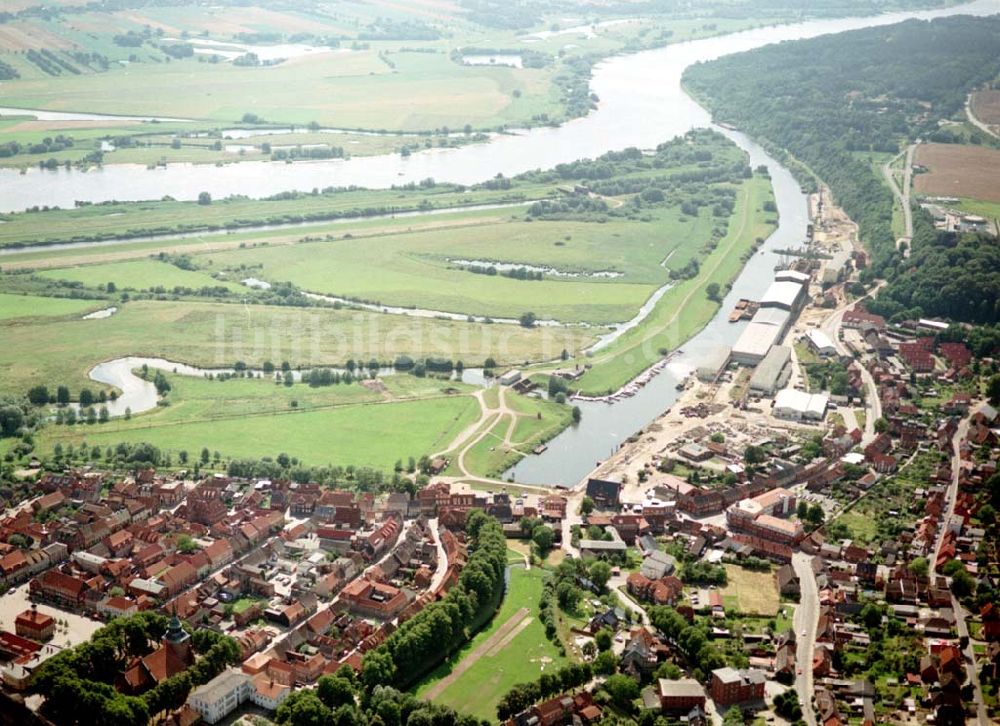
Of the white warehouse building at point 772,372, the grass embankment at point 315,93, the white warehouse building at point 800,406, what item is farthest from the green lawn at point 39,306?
the grass embankment at point 315,93

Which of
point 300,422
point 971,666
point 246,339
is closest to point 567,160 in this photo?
point 246,339

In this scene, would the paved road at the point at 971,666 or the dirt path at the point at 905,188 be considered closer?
the paved road at the point at 971,666

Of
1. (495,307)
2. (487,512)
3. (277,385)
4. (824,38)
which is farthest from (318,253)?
(824,38)

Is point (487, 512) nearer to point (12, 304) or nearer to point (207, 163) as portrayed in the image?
point (12, 304)

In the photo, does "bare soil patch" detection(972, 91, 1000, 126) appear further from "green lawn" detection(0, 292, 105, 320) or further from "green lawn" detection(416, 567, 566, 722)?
"green lawn" detection(416, 567, 566, 722)

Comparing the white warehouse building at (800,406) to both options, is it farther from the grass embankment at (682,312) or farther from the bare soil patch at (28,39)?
the bare soil patch at (28,39)

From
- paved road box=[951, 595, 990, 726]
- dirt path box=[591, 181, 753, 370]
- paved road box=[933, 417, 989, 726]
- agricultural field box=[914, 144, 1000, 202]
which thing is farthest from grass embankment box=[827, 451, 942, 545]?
agricultural field box=[914, 144, 1000, 202]

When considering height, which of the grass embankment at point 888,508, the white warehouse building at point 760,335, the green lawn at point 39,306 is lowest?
the grass embankment at point 888,508

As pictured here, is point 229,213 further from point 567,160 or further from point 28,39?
point 28,39
